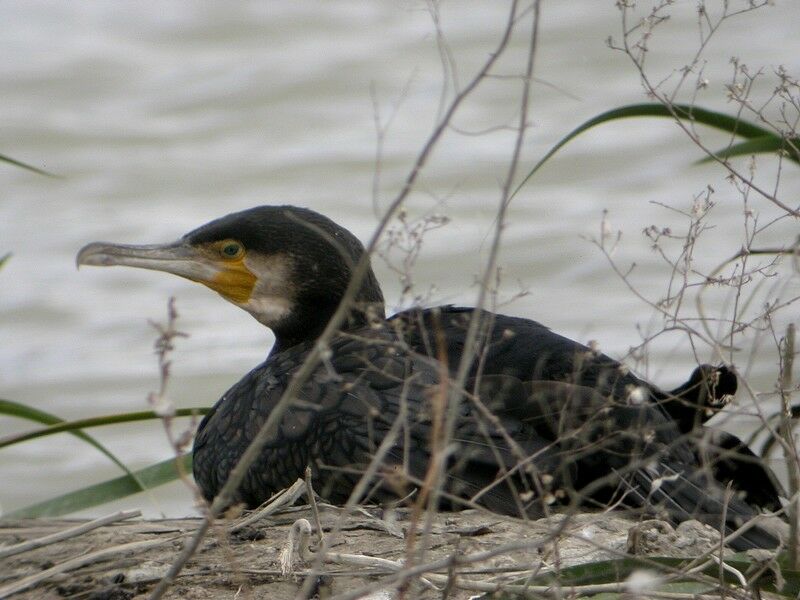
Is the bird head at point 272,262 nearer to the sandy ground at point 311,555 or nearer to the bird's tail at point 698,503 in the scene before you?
the sandy ground at point 311,555

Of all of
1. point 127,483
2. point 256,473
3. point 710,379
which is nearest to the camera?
point 710,379

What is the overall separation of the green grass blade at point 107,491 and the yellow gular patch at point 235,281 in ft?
1.89

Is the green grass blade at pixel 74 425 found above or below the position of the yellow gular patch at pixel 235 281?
below

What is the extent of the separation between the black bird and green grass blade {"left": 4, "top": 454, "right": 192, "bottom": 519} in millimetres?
133

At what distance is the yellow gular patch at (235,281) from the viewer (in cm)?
487

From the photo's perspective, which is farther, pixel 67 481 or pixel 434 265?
pixel 434 265

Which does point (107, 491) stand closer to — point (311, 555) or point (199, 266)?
point (199, 266)

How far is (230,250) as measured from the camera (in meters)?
4.86

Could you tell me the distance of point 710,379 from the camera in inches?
131

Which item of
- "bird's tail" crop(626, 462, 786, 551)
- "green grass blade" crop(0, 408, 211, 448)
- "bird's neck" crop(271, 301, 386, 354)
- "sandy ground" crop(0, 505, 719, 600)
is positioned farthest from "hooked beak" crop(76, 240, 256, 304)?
"bird's tail" crop(626, 462, 786, 551)

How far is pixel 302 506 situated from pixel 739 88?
148cm

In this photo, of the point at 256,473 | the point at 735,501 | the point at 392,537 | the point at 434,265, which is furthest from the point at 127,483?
the point at 434,265

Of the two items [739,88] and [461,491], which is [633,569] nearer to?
[461,491]

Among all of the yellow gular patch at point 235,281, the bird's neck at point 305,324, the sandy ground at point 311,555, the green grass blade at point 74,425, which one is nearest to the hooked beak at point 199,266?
the yellow gular patch at point 235,281
